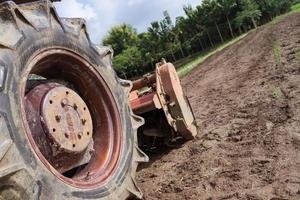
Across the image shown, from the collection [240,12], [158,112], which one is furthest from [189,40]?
[158,112]

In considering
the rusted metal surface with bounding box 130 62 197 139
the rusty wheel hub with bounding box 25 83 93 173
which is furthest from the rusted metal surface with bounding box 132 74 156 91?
the rusty wheel hub with bounding box 25 83 93 173

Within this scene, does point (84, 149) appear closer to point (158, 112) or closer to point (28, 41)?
point (28, 41)

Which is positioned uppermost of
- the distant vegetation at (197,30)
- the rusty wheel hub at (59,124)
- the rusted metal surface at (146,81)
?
the rusty wheel hub at (59,124)

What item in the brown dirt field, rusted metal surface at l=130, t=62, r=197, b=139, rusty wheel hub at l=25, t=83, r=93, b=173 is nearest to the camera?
rusty wheel hub at l=25, t=83, r=93, b=173

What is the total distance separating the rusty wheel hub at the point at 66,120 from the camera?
2.98 m

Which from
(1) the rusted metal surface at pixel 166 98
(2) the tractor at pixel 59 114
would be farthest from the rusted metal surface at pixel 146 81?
(2) the tractor at pixel 59 114

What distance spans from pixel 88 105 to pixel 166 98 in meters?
1.92

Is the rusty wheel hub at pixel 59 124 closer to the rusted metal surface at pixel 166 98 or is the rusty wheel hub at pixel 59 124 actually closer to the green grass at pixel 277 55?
the rusted metal surface at pixel 166 98

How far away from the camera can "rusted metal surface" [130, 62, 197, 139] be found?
209 inches

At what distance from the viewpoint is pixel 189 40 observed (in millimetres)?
51781

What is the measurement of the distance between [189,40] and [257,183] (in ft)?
160

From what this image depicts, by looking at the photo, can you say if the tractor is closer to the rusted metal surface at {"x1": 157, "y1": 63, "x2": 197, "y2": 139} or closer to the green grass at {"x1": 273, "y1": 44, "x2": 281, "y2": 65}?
the rusted metal surface at {"x1": 157, "y1": 63, "x2": 197, "y2": 139}

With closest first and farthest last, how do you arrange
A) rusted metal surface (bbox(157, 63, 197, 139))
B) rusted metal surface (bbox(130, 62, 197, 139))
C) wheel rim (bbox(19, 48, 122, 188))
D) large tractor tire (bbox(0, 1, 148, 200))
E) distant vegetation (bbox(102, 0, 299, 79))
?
large tractor tire (bbox(0, 1, 148, 200)) < wheel rim (bbox(19, 48, 122, 188)) < rusted metal surface (bbox(130, 62, 197, 139)) < rusted metal surface (bbox(157, 63, 197, 139)) < distant vegetation (bbox(102, 0, 299, 79))

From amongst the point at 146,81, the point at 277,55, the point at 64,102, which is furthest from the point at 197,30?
the point at 64,102
